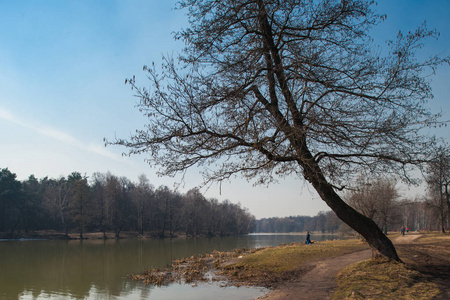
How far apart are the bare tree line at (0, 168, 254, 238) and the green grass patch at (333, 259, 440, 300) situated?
204ft

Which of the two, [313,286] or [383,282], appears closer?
[383,282]

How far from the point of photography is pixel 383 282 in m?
10.1

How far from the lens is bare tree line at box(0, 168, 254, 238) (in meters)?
65.3

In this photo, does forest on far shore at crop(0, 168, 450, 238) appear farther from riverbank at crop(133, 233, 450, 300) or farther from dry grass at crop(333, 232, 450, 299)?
dry grass at crop(333, 232, 450, 299)

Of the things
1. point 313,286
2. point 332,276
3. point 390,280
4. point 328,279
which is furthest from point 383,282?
point 332,276

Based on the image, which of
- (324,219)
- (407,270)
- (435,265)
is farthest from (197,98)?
(324,219)

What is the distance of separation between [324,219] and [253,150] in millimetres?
176477

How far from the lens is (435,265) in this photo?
503 inches

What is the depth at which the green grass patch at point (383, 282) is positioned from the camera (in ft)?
29.6

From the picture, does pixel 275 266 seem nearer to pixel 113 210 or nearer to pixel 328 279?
pixel 328 279

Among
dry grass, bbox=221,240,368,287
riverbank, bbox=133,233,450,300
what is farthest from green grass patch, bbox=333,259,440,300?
dry grass, bbox=221,240,368,287

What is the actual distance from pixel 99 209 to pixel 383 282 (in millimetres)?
71831

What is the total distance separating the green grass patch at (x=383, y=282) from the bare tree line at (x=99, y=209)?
204ft

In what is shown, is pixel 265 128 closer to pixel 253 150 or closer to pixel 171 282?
pixel 253 150
